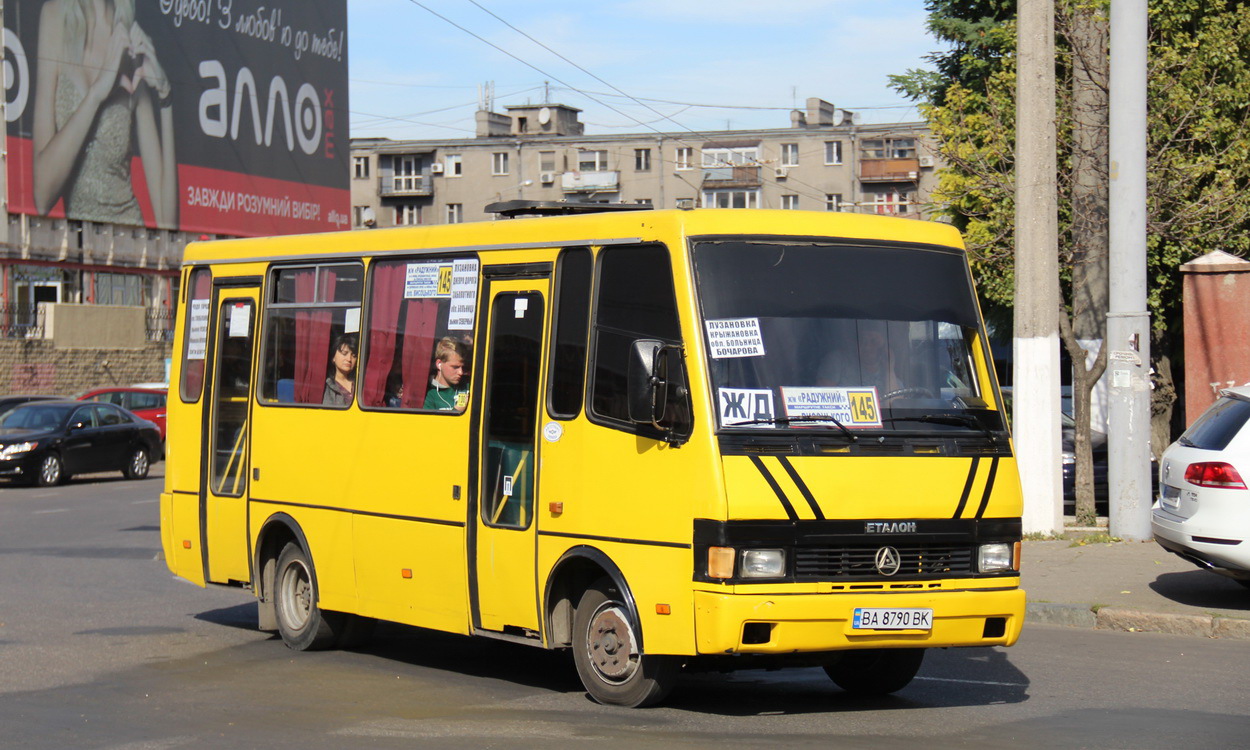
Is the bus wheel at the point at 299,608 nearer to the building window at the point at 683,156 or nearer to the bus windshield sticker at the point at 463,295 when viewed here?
the bus windshield sticker at the point at 463,295

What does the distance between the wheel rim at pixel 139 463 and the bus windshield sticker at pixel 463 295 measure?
948 inches

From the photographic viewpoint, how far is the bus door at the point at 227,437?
1204 cm

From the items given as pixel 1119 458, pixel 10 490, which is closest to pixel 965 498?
pixel 1119 458

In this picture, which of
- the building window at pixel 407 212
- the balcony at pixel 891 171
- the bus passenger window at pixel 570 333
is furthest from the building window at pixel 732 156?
the bus passenger window at pixel 570 333

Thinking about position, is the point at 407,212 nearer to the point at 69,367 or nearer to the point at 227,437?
the point at 69,367

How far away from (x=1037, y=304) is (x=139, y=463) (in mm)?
21525

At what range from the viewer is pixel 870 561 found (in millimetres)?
8188

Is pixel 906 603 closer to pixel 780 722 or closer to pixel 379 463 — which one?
pixel 780 722

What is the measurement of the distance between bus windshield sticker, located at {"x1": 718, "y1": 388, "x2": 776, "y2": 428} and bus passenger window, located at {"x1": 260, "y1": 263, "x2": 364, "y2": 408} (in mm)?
3603

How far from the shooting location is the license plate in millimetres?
8078

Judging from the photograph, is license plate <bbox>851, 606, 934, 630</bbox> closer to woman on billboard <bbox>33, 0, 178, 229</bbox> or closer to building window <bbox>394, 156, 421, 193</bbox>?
woman on billboard <bbox>33, 0, 178, 229</bbox>

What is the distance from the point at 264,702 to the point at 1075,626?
20.4ft

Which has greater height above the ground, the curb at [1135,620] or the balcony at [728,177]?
the balcony at [728,177]

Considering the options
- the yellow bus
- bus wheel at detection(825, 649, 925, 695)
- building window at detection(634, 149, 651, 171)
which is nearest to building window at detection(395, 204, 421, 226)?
building window at detection(634, 149, 651, 171)
